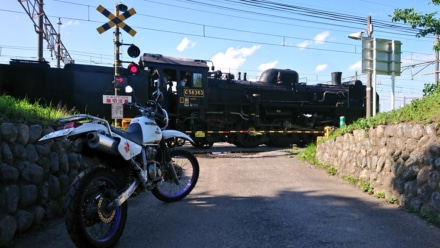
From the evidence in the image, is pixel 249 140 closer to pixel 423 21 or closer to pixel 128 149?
pixel 423 21

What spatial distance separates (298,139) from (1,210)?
15490mm

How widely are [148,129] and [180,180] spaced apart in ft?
4.02

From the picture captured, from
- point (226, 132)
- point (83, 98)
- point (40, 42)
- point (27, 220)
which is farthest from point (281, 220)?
point (40, 42)

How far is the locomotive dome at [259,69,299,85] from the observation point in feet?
61.4

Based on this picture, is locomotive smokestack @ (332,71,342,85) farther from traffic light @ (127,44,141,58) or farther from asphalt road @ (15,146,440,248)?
asphalt road @ (15,146,440,248)

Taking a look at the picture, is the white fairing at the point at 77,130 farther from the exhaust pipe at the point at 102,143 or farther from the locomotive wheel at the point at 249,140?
the locomotive wheel at the point at 249,140

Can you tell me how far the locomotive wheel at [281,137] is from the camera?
693 inches

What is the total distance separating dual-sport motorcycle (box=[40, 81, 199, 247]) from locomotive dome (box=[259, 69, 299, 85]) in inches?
537

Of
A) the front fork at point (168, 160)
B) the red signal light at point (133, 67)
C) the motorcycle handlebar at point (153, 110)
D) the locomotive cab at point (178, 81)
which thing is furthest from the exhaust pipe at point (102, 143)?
the locomotive cab at point (178, 81)

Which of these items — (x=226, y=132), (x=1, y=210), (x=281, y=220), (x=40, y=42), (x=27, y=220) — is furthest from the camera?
(x=40, y=42)

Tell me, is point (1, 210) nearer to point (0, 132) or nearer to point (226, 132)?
point (0, 132)

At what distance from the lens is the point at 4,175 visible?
376 cm

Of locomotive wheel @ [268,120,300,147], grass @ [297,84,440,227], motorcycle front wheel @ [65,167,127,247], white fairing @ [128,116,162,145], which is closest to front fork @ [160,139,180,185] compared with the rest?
white fairing @ [128,116,162,145]

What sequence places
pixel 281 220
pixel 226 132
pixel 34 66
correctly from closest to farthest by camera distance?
pixel 281 220
pixel 34 66
pixel 226 132
